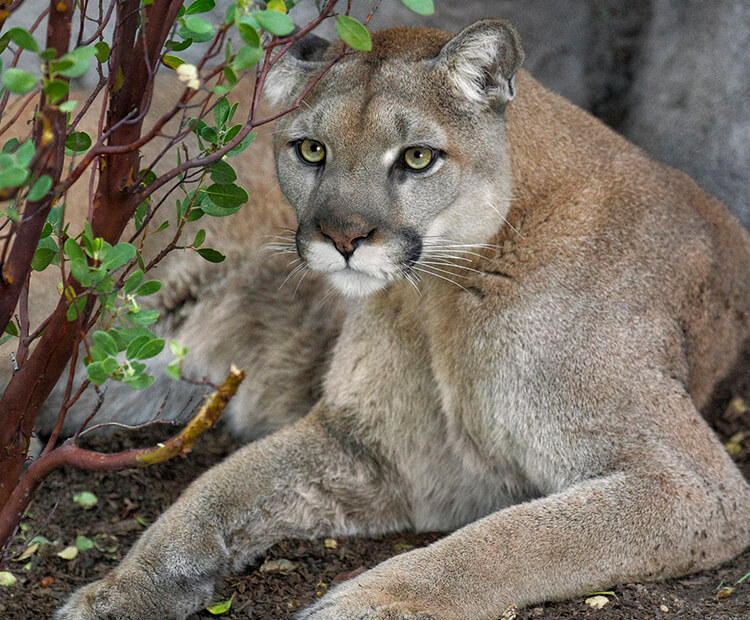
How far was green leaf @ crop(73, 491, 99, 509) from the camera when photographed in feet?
11.2

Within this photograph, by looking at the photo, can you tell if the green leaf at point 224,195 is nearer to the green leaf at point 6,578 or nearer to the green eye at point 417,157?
the green eye at point 417,157

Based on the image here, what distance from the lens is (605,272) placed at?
9.79ft

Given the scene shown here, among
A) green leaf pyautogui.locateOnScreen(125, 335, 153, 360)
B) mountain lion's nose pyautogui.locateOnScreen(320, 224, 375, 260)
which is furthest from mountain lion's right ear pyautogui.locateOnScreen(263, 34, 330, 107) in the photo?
green leaf pyautogui.locateOnScreen(125, 335, 153, 360)

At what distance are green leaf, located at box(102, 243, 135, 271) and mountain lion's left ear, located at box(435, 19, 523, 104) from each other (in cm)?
131

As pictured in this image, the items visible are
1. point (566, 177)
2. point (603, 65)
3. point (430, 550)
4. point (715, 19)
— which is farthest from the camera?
point (603, 65)

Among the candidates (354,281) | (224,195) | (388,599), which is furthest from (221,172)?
(388,599)

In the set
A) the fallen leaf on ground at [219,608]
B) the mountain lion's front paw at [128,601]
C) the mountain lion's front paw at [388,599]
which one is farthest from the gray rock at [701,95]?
the mountain lion's front paw at [128,601]

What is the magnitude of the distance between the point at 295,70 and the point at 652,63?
8.12ft

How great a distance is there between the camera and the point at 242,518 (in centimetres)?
308

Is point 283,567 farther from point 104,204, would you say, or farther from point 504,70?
point 504,70

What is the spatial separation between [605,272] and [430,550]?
1060 millimetres

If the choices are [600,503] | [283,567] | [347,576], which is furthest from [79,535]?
[600,503]

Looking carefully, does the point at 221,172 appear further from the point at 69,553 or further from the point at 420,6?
the point at 69,553

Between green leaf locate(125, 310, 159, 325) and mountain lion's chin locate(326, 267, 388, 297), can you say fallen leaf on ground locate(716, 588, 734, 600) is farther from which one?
green leaf locate(125, 310, 159, 325)
